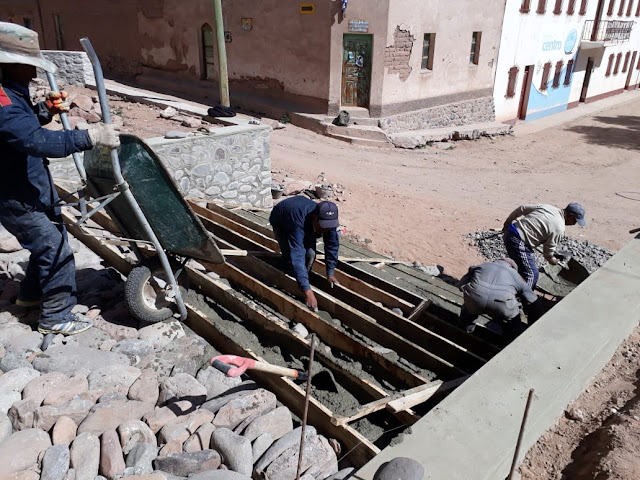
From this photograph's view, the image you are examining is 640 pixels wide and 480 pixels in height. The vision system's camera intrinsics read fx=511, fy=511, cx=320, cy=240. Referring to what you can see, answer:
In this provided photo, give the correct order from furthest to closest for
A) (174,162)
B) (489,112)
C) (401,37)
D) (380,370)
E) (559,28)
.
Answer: (559,28), (489,112), (401,37), (174,162), (380,370)

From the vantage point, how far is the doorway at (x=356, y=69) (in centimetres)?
1523

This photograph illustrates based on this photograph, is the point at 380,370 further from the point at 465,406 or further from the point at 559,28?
the point at 559,28

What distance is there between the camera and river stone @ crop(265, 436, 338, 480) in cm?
299

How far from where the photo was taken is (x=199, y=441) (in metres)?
3.20

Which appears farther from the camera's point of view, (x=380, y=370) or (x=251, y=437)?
(x=380, y=370)

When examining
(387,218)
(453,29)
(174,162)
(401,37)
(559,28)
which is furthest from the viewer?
(559,28)

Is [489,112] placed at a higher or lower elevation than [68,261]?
lower

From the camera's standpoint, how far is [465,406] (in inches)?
128

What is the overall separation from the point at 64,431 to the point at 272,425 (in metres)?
1.30

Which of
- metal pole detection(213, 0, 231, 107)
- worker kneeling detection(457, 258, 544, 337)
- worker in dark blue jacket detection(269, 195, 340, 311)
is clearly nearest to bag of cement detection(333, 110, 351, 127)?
metal pole detection(213, 0, 231, 107)

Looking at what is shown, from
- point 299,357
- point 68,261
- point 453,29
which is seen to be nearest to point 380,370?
point 299,357

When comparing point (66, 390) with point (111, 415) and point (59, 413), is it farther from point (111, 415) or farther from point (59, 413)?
point (111, 415)

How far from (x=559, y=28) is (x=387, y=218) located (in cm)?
1752

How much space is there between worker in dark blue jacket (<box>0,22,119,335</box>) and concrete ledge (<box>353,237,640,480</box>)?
2817 mm
